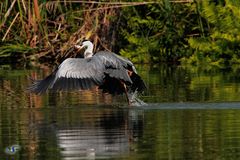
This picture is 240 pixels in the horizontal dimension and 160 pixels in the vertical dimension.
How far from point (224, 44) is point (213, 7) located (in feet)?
2.82

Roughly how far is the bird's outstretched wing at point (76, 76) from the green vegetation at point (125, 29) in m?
8.85

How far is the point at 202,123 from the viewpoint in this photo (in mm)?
10656

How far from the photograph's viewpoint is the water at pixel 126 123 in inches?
344

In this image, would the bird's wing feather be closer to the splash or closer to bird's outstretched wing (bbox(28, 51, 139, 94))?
bird's outstretched wing (bbox(28, 51, 139, 94))

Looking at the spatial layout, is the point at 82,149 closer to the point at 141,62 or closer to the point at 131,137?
the point at 131,137

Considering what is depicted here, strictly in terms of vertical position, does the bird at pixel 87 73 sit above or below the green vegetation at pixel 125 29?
below

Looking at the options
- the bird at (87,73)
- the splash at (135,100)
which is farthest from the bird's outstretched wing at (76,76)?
the splash at (135,100)

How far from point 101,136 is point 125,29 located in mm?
14174

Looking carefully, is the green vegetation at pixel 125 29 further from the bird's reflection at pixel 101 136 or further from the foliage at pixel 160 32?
the bird's reflection at pixel 101 136

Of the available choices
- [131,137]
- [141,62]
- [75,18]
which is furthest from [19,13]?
[131,137]

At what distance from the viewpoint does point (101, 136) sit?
9820 mm

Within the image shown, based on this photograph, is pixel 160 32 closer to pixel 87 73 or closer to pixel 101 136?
pixel 87 73

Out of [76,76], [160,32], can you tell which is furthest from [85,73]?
[160,32]

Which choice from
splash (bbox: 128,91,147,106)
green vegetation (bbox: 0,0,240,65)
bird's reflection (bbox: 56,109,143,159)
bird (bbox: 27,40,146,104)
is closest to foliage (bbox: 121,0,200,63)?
green vegetation (bbox: 0,0,240,65)
